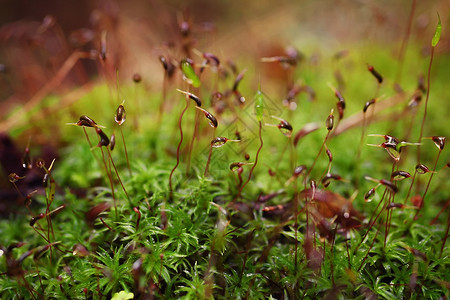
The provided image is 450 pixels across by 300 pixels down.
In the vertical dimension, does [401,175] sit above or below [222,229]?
above

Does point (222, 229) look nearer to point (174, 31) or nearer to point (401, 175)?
point (401, 175)

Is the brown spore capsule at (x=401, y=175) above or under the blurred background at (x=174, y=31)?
above

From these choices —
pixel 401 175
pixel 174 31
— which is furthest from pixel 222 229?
pixel 174 31

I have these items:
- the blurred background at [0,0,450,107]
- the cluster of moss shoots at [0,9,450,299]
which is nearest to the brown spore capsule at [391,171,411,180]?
the cluster of moss shoots at [0,9,450,299]

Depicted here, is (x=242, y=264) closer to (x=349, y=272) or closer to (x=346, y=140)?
(x=349, y=272)

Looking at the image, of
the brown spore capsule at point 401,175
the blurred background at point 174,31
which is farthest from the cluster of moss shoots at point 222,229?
the blurred background at point 174,31

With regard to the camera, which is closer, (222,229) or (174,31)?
(222,229)

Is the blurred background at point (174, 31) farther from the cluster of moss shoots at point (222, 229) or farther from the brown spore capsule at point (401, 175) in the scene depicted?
the brown spore capsule at point (401, 175)

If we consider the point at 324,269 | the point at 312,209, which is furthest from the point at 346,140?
the point at 324,269
